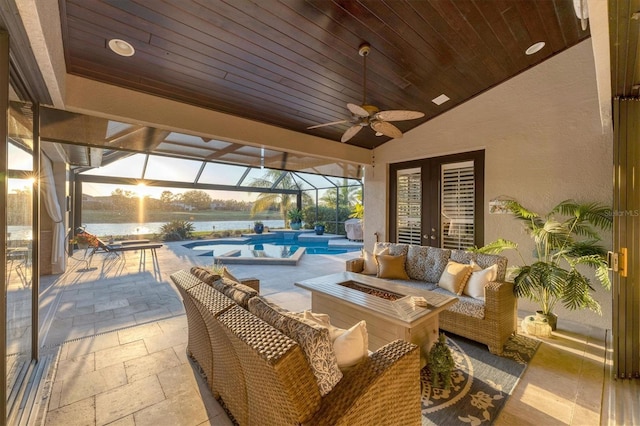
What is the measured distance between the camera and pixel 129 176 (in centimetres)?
826

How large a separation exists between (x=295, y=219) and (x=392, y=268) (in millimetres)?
9739

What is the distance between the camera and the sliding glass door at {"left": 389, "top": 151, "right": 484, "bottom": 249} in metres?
4.55

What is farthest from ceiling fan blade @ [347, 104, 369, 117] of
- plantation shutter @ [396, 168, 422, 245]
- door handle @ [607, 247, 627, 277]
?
plantation shutter @ [396, 168, 422, 245]

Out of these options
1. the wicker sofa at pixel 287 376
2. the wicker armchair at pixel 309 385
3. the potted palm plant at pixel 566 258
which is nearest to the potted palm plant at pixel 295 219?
the potted palm plant at pixel 566 258

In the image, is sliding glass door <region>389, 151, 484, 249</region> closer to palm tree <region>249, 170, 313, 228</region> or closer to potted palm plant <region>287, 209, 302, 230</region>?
palm tree <region>249, 170, 313, 228</region>

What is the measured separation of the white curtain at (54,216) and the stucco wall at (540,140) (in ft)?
24.4

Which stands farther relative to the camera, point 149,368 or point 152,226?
point 152,226

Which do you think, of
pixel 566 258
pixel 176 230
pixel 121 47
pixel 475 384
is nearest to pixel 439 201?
pixel 566 258

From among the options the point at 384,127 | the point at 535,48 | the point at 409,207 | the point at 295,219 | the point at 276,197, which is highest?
the point at 535,48

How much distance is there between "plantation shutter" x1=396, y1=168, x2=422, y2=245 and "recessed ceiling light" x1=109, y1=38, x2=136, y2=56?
Result: 4709mm

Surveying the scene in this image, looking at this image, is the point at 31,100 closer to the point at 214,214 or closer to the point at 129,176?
the point at 129,176

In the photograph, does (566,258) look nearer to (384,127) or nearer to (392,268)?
(392,268)

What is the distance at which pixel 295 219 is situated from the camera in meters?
13.4

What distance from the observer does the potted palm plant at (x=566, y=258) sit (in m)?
2.74
